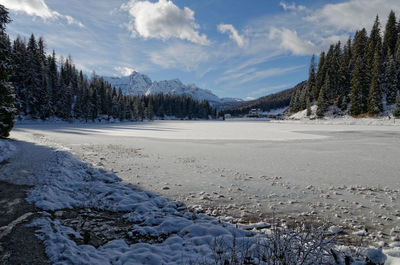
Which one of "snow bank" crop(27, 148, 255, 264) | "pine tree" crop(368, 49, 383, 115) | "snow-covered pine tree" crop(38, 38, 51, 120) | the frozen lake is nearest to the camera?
"snow bank" crop(27, 148, 255, 264)

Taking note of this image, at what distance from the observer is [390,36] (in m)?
61.2

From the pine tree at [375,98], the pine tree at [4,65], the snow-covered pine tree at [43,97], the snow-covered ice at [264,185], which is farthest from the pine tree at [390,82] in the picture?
the snow-covered pine tree at [43,97]

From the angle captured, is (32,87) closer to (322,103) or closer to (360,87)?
(322,103)

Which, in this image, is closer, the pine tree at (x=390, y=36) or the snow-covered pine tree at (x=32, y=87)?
the snow-covered pine tree at (x=32, y=87)

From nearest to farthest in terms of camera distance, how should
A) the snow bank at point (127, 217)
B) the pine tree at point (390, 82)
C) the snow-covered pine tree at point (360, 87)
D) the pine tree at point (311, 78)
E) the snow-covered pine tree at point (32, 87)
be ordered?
the snow bank at point (127, 217) → the pine tree at point (390, 82) → the snow-covered pine tree at point (360, 87) → the snow-covered pine tree at point (32, 87) → the pine tree at point (311, 78)

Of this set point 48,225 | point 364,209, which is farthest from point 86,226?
point 364,209

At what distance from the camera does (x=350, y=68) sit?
208ft

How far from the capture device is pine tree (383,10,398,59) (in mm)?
61156

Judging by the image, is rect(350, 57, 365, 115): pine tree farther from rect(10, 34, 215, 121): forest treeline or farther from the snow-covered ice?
rect(10, 34, 215, 121): forest treeline

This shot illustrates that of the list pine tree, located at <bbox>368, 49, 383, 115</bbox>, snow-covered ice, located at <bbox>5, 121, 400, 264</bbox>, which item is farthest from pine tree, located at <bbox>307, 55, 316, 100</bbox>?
snow-covered ice, located at <bbox>5, 121, 400, 264</bbox>

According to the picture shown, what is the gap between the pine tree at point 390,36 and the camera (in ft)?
201

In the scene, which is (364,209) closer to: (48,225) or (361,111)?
(48,225)

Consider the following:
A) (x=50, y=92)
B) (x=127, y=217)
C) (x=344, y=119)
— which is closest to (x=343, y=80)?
(x=344, y=119)

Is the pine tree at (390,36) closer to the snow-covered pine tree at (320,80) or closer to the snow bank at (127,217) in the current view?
the snow-covered pine tree at (320,80)
